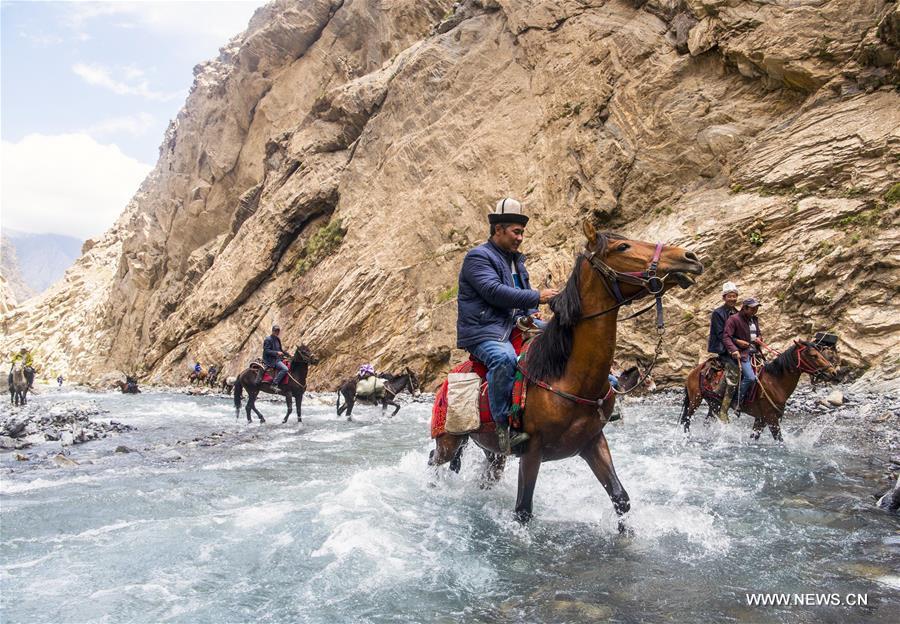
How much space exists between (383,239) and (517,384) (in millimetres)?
21922

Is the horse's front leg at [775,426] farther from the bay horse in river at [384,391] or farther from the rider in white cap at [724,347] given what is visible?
the bay horse in river at [384,391]

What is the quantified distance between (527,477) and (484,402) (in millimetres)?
781

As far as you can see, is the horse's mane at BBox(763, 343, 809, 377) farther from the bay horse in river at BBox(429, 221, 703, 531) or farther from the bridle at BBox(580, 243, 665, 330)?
the bridle at BBox(580, 243, 665, 330)

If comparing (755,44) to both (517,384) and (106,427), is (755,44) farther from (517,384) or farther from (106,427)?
(106,427)

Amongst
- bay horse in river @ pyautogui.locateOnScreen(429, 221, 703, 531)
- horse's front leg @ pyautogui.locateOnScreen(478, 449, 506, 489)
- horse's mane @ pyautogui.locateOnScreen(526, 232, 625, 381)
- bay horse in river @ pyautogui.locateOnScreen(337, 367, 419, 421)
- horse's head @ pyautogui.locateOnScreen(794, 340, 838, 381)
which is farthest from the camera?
bay horse in river @ pyautogui.locateOnScreen(337, 367, 419, 421)

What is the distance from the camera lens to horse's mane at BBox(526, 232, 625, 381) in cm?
453

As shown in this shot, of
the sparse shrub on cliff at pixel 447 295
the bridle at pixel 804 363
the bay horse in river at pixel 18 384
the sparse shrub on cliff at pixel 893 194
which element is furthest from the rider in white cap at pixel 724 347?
the bay horse in river at pixel 18 384

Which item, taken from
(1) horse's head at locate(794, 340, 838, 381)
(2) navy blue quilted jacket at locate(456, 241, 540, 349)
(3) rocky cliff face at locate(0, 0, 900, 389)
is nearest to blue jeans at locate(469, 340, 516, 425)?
(2) navy blue quilted jacket at locate(456, 241, 540, 349)

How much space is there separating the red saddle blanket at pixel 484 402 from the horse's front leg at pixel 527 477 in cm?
23

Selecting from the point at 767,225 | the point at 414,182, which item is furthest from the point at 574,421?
the point at 414,182

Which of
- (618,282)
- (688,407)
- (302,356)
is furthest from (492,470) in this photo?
(302,356)

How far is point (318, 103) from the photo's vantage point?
34.2 metres

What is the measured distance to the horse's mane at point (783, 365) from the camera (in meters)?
8.76

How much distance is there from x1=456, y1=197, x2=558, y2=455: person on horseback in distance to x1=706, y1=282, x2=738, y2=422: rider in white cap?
5748mm
